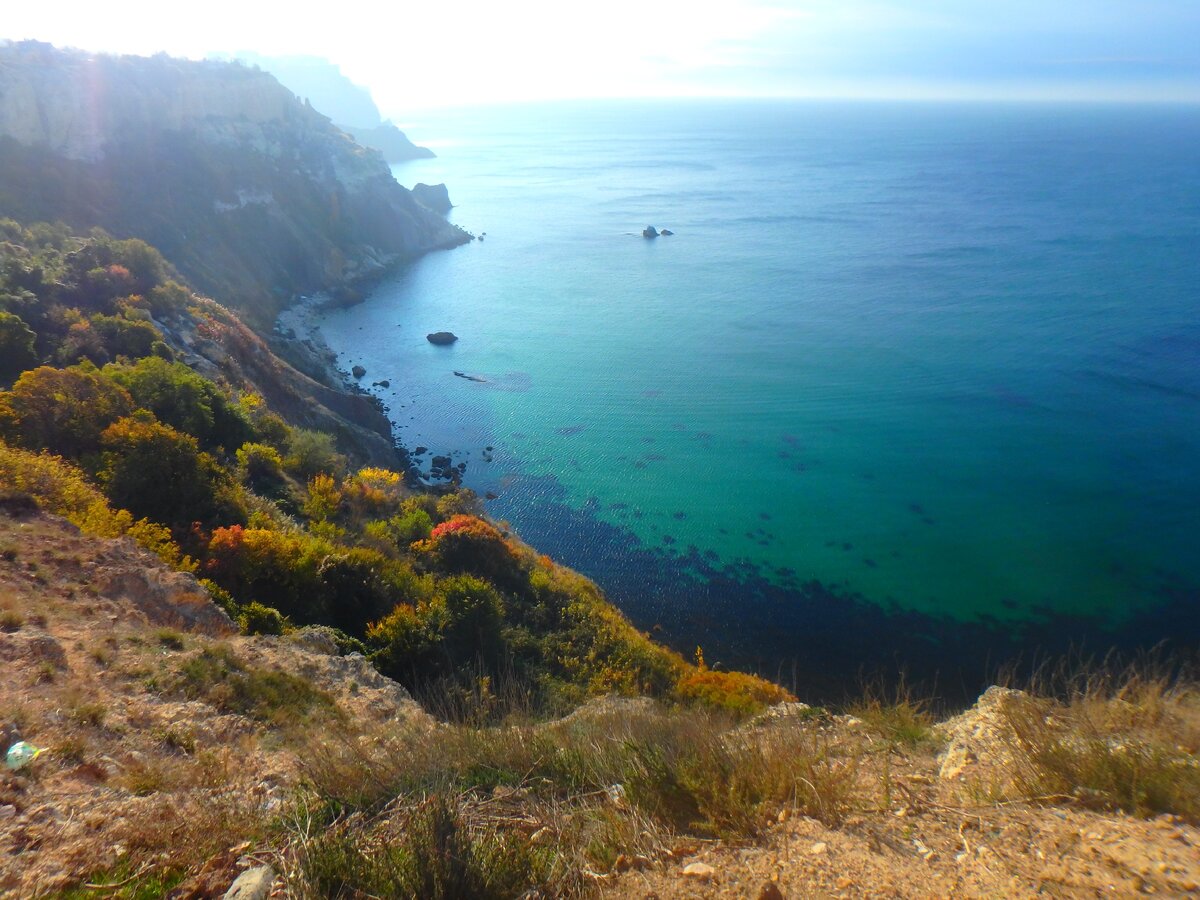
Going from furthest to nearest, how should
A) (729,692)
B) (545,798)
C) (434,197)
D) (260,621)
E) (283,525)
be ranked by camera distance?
1. (434,197)
2. (283,525)
3. (729,692)
4. (260,621)
5. (545,798)

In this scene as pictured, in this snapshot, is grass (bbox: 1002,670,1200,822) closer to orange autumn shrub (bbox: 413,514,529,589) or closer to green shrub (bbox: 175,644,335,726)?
green shrub (bbox: 175,644,335,726)

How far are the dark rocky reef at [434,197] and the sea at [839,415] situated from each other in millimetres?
14930

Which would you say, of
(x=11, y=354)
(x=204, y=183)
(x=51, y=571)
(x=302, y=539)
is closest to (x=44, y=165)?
(x=204, y=183)

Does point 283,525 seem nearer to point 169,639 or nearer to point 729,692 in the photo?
point 169,639

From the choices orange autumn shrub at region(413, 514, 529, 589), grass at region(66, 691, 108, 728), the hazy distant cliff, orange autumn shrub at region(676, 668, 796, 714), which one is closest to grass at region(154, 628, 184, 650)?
grass at region(66, 691, 108, 728)

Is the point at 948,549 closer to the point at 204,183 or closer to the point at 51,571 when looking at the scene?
the point at 51,571

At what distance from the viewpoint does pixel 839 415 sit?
40.5m

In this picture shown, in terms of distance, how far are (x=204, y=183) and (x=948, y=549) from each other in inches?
2489

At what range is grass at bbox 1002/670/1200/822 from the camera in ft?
17.4

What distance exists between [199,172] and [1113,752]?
70771mm

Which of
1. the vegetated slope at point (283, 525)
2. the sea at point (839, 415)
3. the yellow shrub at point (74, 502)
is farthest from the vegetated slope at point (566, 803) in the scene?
the sea at point (839, 415)

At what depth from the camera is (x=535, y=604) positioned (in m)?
17.8

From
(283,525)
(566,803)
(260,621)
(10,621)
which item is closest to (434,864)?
(566,803)

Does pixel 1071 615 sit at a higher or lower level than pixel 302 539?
lower
